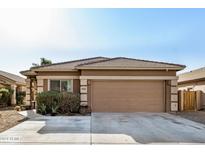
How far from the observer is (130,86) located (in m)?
16.1

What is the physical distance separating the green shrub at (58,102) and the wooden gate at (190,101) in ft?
26.5

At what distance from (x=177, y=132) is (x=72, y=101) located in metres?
7.96

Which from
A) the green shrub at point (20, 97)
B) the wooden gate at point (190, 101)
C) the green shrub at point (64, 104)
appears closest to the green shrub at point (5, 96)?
the green shrub at point (20, 97)

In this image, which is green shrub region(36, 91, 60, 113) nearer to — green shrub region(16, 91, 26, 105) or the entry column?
the entry column

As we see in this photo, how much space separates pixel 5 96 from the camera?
20203 mm

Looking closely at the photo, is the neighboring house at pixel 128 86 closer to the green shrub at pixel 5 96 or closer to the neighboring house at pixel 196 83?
the neighboring house at pixel 196 83

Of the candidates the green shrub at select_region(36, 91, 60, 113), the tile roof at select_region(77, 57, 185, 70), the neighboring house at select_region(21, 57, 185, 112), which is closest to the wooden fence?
the neighboring house at select_region(21, 57, 185, 112)

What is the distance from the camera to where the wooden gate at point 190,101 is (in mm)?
17438

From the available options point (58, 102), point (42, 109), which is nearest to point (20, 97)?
point (42, 109)

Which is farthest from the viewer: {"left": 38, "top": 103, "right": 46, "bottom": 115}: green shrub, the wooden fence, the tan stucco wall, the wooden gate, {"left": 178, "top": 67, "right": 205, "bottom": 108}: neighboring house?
{"left": 178, "top": 67, "right": 205, "bottom": 108}: neighboring house

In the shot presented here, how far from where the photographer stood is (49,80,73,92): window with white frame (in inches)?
652

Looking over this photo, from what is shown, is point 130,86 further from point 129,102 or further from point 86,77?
point 86,77

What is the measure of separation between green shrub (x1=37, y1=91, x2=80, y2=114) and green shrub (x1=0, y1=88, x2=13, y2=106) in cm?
636
